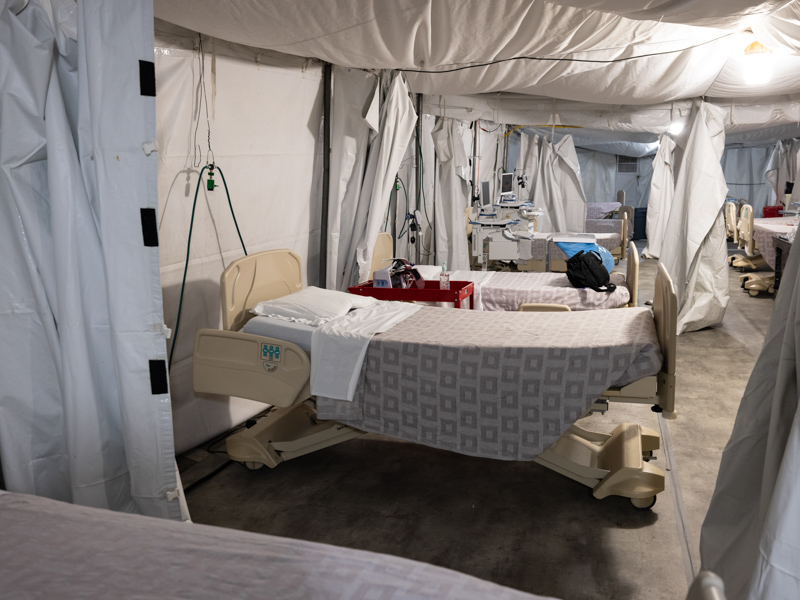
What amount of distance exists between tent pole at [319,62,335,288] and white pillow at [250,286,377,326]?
1.02 meters

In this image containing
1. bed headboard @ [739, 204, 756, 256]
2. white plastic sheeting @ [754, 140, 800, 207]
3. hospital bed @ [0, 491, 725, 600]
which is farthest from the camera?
white plastic sheeting @ [754, 140, 800, 207]

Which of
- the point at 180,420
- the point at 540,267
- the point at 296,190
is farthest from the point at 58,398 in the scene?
the point at 540,267

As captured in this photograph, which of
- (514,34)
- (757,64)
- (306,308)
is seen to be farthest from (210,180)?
(757,64)

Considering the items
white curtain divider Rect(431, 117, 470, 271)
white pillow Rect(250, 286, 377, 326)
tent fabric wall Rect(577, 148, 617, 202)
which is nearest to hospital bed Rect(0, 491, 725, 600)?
white pillow Rect(250, 286, 377, 326)

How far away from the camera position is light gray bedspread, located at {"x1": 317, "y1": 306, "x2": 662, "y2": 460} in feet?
9.11

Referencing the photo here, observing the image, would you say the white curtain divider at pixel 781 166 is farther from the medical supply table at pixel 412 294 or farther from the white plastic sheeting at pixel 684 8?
the white plastic sheeting at pixel 684 8

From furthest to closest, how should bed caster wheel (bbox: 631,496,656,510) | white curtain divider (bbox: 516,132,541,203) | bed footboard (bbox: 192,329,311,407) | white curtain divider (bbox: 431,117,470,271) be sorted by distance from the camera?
white curtain divider (bbox: 516,132,541,203) → white curtain divider (bbox: 431,117,470,271) → bed footboard (bbox: 192,329,311,407) → bed caster wheel (bbox: 631,496,656,510)

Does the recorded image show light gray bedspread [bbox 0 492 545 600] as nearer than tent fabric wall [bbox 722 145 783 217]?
Yes

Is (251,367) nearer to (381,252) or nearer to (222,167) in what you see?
(222,167)

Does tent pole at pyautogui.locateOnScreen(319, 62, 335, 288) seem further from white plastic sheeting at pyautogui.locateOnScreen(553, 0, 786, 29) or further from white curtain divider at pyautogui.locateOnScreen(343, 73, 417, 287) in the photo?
white plastic sheeting at pyautogui.locateOnScreen(553, 0, 786, 29)

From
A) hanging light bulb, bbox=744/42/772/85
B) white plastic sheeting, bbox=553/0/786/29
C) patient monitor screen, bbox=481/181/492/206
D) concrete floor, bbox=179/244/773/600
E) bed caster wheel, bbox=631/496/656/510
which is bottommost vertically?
concrete floor, bbox=179/244/773/600

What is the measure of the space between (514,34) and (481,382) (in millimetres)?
1739

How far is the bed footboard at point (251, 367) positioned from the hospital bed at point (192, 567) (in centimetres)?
141

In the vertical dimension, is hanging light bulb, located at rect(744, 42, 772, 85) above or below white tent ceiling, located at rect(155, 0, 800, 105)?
above
